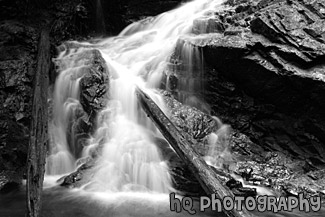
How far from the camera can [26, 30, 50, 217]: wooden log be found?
13.7 ft

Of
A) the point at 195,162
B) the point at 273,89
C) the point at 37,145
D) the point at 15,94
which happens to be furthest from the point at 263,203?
the point at 15,94

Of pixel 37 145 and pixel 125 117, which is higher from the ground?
pixel 125 117

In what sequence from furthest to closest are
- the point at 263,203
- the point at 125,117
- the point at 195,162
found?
1. the point at 125,117
2. the point at 263,203
3. the point at 195,162

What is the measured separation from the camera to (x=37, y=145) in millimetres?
4699

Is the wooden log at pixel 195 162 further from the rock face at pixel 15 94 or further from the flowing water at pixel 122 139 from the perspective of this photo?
the rock face at pixel 15 94

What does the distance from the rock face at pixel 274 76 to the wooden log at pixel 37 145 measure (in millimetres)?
4427

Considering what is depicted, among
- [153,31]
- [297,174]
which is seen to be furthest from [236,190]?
[153,31]

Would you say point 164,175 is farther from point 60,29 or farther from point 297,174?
point 60,29

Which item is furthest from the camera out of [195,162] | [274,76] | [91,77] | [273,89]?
[91,77]

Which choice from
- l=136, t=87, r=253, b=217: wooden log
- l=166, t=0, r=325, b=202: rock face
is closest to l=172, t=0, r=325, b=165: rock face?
l=166, t=0, r=325, b=202: rock face

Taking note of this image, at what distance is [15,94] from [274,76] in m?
6.95

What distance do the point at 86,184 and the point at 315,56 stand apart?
19.4 ft

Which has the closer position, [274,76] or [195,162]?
[195,162]

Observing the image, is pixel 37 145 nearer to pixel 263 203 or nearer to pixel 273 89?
pixel 263 203
